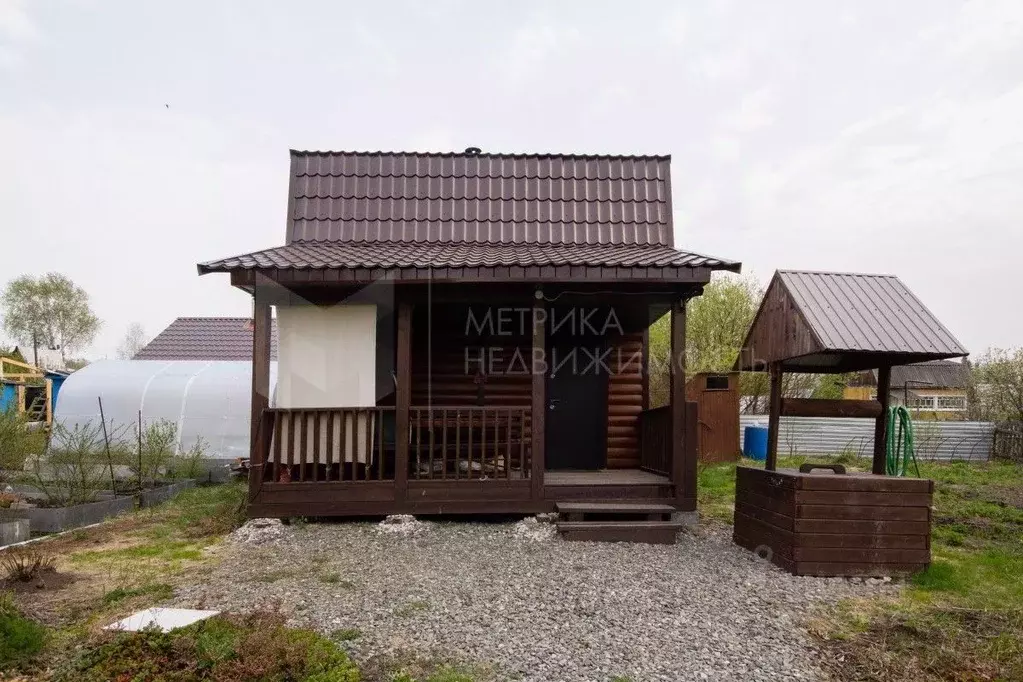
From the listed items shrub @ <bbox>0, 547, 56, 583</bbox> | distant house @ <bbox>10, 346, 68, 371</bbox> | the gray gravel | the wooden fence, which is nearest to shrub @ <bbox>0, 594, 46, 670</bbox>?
the gray gravel

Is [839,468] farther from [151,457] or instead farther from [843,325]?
[151,457]

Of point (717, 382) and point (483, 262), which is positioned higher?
point (483, 262)

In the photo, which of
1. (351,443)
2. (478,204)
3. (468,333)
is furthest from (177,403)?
(478,204)

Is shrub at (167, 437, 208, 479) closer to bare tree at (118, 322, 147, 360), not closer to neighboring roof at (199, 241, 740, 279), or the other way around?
neighboring roof at (199, 241, 740, 279)

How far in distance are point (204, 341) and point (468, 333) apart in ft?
41.6

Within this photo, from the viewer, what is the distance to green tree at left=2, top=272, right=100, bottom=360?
45.0 meters

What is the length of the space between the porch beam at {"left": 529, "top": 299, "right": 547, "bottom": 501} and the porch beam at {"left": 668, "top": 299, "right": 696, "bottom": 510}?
1357 millimetres

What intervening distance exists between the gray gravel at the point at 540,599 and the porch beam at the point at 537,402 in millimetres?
632

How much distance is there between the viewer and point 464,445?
7.71m

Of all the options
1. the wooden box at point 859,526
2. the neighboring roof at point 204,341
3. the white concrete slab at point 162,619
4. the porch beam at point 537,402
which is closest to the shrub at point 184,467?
the porch beam at point 537,402

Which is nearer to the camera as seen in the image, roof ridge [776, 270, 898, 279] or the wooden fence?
roof ridge [776, 270, 898, 279]


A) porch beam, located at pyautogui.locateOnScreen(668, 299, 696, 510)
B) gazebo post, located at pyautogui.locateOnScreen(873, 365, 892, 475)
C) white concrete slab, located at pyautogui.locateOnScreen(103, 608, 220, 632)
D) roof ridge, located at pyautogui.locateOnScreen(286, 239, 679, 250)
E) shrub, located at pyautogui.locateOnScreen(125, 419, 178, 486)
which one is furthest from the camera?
shrub, located at pyautogui.locateOnScreen(125, 419, 178, 486)

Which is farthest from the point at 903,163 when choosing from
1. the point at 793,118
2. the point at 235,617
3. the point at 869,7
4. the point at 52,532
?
the point at 52,532

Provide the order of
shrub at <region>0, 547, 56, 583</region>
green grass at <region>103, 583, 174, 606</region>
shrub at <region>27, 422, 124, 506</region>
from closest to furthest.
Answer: green grass at <region>103, 583, 174, 606</region>, shrub at <region>0, 547, 56, 583</region>, shrub at <region>27, 422, 124, 506</region>
